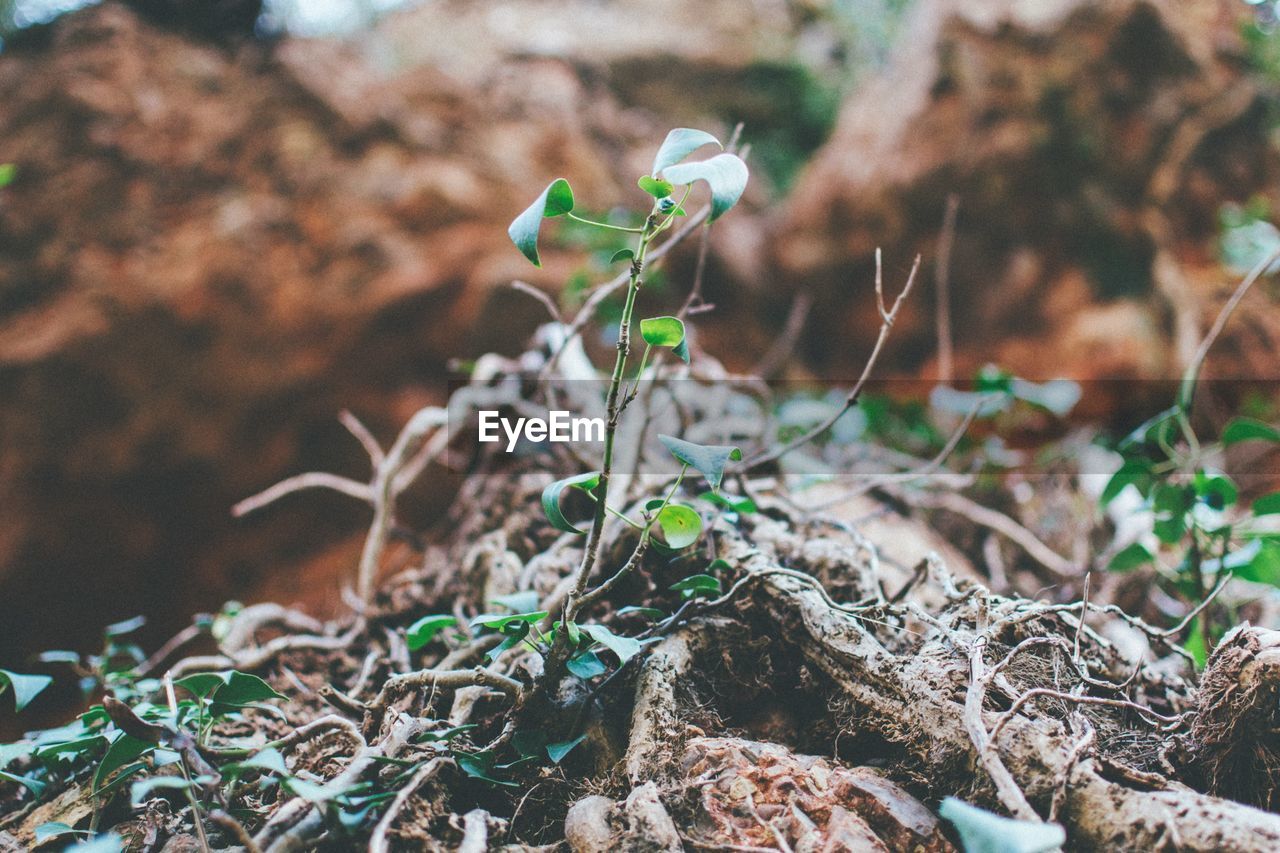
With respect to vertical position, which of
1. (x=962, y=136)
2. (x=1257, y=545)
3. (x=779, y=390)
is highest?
(x=962, y=136)

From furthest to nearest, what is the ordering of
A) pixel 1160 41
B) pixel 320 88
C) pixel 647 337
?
pixel 320 88
pixel 1160 41
pixel 647 337

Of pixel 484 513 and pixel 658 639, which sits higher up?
pixel 658 639

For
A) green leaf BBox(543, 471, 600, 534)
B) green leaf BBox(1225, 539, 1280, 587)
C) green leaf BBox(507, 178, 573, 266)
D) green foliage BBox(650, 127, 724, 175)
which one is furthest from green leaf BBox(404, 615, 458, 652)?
green leaf BBox(1225, 539, 1280, 587)

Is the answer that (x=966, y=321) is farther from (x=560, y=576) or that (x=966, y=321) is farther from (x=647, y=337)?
(x=647, y=337)

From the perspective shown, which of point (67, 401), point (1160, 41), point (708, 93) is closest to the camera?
point (67, 401)

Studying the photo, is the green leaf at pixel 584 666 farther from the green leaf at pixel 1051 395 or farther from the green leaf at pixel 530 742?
the green leaf at pixel 1051 395

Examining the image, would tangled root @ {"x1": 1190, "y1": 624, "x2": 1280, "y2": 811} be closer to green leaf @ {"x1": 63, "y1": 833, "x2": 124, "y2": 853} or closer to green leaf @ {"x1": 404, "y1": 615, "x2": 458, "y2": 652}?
green leaf @ {"x1": 404, "y1": 615, "x2": 458, "y2": 652}

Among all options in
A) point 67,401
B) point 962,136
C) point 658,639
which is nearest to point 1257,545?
point 658,639
